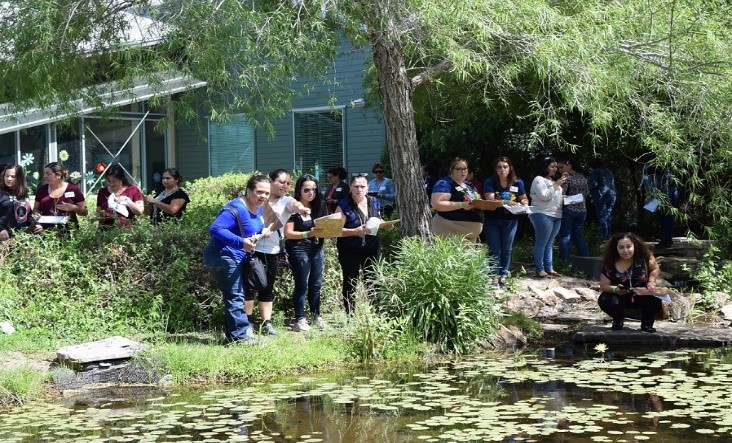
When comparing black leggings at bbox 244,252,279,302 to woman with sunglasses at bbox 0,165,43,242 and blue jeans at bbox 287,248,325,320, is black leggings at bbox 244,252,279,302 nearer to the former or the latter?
blue jeans at bbox 287,248,325,320

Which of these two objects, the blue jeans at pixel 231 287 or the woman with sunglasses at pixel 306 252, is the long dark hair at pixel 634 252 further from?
the blue jeans at pixel 231 287

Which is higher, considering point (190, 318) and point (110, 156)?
point (110, 156)

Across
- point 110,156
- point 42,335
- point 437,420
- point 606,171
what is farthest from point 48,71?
point 110,156

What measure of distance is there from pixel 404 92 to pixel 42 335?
4.35 meters

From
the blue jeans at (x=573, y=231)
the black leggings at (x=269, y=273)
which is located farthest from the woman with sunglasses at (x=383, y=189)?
the black leggings at (x=269, y=273)

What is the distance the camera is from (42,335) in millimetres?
9531

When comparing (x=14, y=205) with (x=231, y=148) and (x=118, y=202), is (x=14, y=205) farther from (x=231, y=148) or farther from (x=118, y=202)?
(x=231, y=148)

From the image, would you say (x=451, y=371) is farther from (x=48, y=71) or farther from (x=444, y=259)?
(x=48, y=71)

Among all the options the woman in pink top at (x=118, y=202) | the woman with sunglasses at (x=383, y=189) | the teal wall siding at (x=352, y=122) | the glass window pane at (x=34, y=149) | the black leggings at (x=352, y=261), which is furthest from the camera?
the teal wall siding at (x=352, y=122)

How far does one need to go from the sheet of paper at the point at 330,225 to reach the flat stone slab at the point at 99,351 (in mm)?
2026

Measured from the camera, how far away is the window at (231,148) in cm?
2389

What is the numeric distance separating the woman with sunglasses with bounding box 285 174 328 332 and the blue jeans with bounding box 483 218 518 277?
102 inches

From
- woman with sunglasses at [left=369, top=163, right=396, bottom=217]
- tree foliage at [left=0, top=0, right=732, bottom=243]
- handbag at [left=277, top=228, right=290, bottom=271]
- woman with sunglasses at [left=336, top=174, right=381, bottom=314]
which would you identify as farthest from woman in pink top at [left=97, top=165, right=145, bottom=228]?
woman with sunglasses at [left=369, top=163, right=396, bottom=217]

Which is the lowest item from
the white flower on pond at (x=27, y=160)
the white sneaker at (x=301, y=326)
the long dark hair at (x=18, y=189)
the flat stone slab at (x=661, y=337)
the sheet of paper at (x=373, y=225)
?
the flat stone slab at (x=661, y=337)
